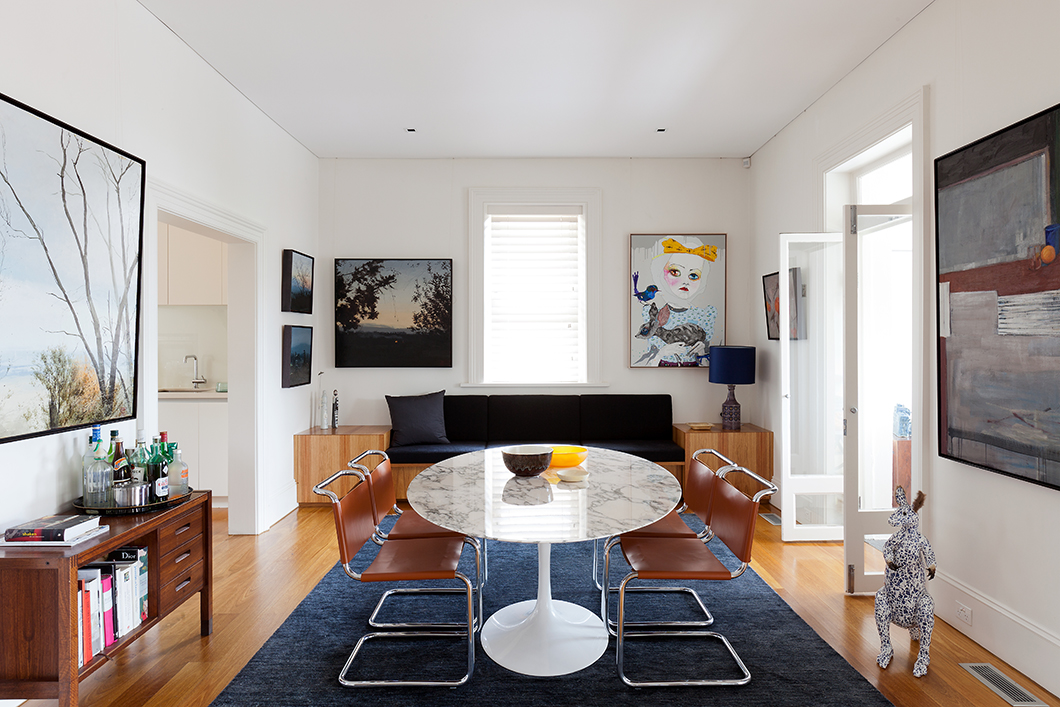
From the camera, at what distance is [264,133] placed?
4301 mm

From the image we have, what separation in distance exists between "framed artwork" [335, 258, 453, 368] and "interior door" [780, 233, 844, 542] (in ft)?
9.31

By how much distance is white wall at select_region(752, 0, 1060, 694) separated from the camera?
227cm

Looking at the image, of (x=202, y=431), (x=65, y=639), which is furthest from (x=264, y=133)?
(x=65, y=639)

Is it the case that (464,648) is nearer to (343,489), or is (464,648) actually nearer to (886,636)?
(886,636)

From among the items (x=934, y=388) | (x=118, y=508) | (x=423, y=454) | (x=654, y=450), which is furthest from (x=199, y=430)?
(x=934, y=388)

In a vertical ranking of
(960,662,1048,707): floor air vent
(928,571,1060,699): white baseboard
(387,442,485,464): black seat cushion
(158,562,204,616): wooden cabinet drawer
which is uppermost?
(387,442,485,464): black seat cushion

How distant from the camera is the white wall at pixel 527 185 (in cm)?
539

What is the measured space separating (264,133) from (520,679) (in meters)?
3.98

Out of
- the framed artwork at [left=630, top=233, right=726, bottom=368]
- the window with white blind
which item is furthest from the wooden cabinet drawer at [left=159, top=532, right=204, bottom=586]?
the framed artwork at [left=630, top=233, right=726, bottom=368]

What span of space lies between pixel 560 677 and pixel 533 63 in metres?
3.26

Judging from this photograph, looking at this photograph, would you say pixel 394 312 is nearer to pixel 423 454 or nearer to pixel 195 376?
pixel 423 454

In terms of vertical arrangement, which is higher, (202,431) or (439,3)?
(439,3)

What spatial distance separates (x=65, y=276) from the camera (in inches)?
92.3

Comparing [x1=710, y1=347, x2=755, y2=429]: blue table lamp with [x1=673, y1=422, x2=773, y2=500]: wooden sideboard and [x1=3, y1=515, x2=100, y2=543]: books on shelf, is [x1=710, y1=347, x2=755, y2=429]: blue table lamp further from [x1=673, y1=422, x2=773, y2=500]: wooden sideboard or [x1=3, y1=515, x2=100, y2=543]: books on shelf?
[x1=3, y1=515, x2=100, y2=543]: books on shelf
